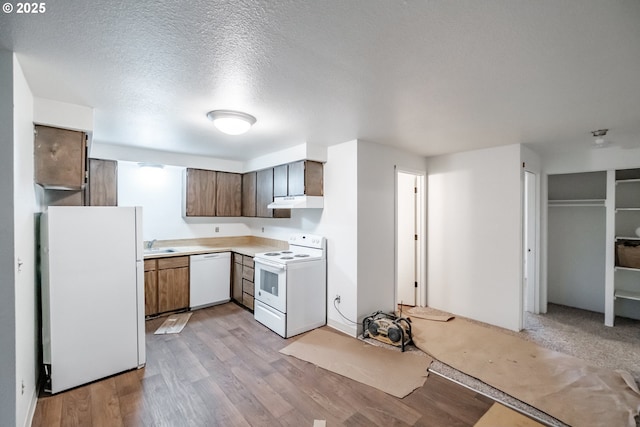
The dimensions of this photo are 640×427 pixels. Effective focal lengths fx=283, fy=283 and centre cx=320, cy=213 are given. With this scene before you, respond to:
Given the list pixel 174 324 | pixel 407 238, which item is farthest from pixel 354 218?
pixel 174 324

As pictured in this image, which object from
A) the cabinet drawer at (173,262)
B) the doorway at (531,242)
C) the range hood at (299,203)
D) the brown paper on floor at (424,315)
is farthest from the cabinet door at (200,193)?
the doorway at (531,242)

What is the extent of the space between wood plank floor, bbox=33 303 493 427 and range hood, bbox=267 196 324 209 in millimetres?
1770

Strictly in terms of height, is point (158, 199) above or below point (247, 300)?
above

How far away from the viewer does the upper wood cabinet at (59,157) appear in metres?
2.30

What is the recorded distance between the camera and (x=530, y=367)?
274cm

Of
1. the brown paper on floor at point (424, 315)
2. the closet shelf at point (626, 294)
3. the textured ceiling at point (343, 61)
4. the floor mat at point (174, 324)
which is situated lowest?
the floor mat at point (174, 324)

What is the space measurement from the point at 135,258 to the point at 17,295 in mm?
1009

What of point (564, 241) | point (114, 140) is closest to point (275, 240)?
point (114, 140)

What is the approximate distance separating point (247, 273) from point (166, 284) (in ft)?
3.71

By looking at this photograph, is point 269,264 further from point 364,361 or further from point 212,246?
point 212,246

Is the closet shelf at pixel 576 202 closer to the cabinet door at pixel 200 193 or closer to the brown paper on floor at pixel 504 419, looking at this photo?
the brown paper on floor at pixel 504 419

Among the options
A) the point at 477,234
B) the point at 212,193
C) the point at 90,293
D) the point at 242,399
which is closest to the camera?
the point at 242,399

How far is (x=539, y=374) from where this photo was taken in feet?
8.61

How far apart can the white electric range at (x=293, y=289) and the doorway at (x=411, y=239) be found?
5.07ft
